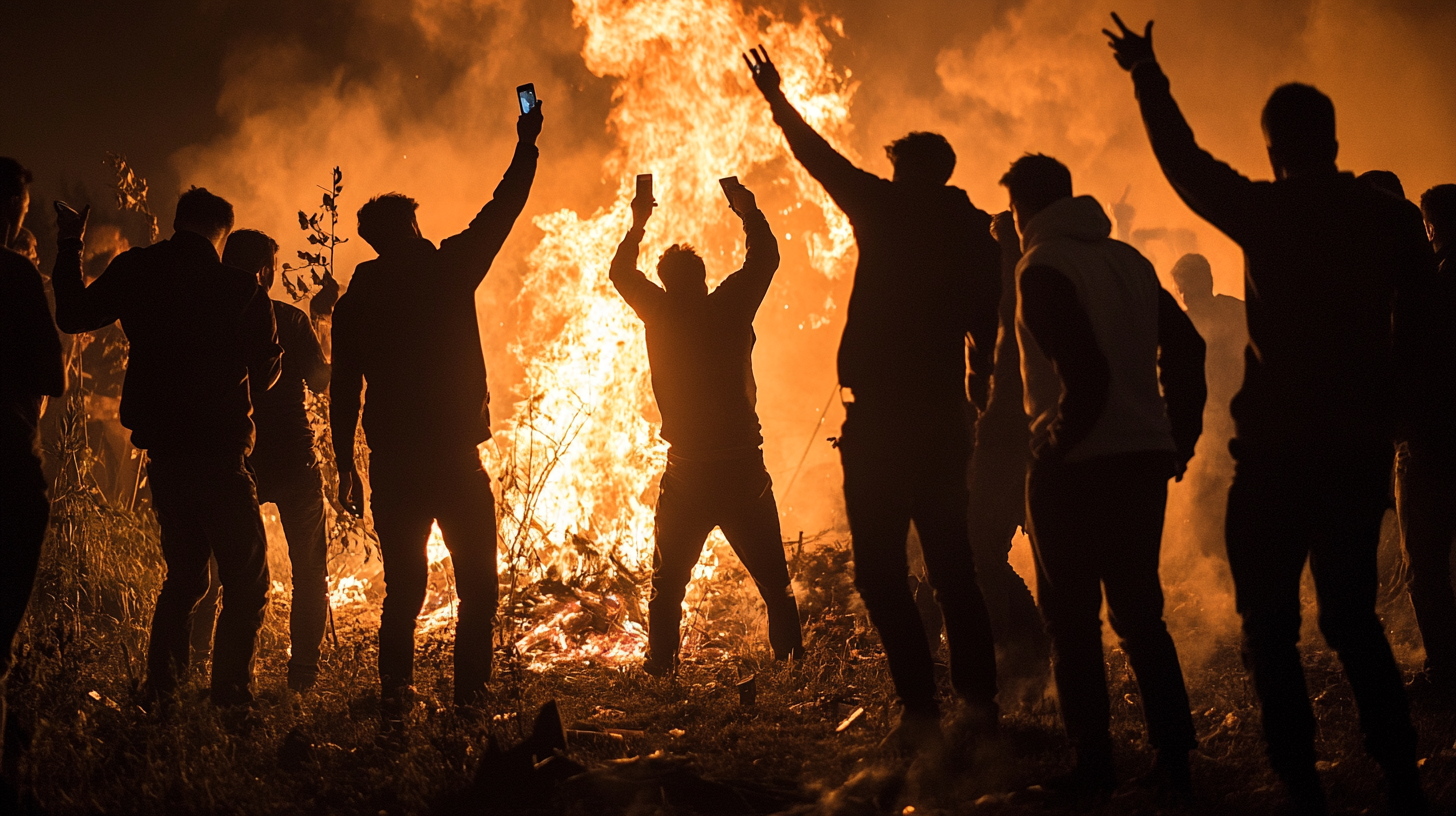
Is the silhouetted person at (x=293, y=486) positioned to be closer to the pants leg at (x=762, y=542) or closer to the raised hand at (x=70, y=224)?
the raised hand at (x=70, y=224)

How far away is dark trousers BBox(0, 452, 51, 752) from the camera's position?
10.0 ft

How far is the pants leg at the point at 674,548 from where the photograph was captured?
5.04 m

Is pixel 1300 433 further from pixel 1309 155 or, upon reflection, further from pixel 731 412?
pixel 731 412

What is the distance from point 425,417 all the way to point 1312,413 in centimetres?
357

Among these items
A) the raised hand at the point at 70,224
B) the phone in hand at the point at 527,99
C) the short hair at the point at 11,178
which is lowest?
the short hair at the point at 11,178

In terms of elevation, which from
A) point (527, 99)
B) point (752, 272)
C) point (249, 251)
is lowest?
point (752, 272)

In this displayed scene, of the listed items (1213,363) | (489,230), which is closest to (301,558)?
(489,230)

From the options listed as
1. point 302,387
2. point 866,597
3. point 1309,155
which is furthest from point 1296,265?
point 302,387

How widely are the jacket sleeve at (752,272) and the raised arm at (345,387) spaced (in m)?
1.94

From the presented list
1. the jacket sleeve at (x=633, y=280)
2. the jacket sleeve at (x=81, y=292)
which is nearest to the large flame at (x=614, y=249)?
the jacket sleeve at (x=633, y=280)

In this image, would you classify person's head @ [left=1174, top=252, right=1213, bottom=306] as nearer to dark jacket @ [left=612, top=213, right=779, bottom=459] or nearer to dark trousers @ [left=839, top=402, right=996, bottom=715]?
dark jacket @ [left=612, top=213, right=779, bottom=459]

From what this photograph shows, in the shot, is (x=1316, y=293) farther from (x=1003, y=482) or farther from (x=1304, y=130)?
(x=1003, y=482)

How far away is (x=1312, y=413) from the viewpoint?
9.47ft

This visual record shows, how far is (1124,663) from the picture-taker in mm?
5203
